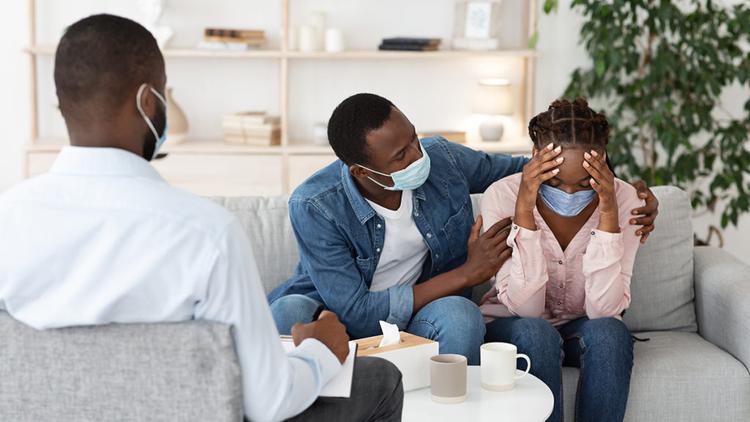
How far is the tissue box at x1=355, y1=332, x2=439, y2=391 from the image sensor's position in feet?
6.20

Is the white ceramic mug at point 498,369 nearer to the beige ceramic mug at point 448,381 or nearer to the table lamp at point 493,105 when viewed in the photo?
the beige ceramic mug at point 448,381

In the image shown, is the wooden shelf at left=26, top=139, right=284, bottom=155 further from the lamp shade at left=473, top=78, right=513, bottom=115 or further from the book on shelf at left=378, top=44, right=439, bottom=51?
the lamp shade at left=473, top=78, right=513, bottom=115

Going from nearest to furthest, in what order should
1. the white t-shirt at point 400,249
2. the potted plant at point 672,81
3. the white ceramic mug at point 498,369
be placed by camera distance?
the white ceramic mug at point 498,369
the white t-shirt at point 400,249
the potted plant at point 672,81

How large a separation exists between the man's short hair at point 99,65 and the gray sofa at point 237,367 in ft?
0.98

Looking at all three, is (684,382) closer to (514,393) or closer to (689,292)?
(689,292)

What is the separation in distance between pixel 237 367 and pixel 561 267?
1.20 m

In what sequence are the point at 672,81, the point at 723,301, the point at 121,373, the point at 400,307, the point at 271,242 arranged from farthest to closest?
the point at 672,81 → the point at 271,242 → the point at 723,301 → the point at 400,307 → the point at 121,373

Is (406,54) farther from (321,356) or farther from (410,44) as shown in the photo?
(321,356)

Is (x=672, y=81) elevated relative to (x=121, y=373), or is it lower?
elevated

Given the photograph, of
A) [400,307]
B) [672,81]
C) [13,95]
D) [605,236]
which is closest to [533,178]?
[605,236]

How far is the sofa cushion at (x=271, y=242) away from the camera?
260 centimetres

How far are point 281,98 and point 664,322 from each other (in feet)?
7.35

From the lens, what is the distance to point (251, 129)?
437 cm

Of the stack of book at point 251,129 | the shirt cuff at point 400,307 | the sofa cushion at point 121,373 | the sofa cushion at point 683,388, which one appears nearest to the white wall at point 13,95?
the stack of book at point 251,129
